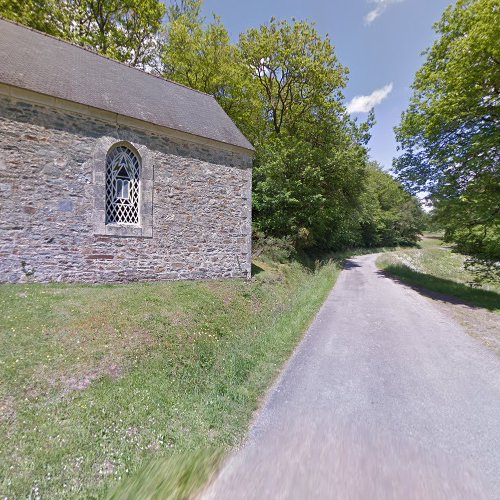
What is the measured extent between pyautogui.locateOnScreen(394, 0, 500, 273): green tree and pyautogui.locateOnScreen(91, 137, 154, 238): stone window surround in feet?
34.5

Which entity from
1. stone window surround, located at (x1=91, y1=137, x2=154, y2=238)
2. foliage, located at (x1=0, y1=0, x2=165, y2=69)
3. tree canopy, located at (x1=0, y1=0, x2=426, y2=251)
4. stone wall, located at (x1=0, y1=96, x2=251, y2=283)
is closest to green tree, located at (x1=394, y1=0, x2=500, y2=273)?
tree canopy, located at (x1=0, y1=0, x2=426, y2=251)

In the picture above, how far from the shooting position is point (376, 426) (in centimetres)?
300

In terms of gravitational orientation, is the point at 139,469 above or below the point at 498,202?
below

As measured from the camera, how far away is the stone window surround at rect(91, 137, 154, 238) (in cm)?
772

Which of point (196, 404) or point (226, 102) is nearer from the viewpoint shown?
point (196, 404)

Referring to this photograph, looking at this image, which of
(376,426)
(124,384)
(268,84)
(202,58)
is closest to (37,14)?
(202,58)

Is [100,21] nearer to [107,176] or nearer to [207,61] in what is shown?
[207,61]

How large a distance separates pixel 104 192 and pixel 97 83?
3899 millimetres

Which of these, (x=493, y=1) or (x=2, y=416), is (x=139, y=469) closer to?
(x=2, y=416)

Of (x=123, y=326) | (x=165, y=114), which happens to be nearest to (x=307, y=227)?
(x=165, y=114)

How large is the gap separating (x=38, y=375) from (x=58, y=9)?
20954 millimetres

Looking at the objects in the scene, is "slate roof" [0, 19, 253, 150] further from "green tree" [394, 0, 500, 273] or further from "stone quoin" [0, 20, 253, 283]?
"green tree" [394, 0, 500, 273]

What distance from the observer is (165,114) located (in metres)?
9.24

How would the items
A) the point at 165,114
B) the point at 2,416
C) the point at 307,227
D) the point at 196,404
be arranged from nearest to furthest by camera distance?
the point at 2,416 < the point at 196,404 < the point at 165,114 < the point at 307,227
